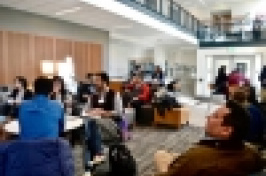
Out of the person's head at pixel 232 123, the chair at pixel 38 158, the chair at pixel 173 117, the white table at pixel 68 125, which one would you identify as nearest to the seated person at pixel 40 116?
the white table at pixel 68 125

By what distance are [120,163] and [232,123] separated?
1.40m

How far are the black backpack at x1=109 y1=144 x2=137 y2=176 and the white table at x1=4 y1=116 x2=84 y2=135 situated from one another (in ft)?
4.92

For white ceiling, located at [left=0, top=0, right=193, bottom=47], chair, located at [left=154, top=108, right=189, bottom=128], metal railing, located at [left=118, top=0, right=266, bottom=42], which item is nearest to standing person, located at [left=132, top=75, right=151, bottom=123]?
chair, located at [left=154, top=108, right=189, bottom=128]

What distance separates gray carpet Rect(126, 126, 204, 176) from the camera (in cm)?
599

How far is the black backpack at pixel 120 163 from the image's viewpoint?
9.98 feet

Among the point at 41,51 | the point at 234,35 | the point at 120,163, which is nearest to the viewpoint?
the point at 120,163

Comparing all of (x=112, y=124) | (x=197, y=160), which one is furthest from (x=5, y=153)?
(x=112, y=124)

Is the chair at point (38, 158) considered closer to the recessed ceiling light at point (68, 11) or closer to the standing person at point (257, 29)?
the recessed ceiling light at point (68, 11)

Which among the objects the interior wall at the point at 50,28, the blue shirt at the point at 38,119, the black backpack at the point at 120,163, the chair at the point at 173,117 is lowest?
the chair at the point at 173,117

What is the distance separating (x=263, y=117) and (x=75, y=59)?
341 inches

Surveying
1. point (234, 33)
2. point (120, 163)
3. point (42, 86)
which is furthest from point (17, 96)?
point (234, 33)

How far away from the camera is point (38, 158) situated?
8.27 feet

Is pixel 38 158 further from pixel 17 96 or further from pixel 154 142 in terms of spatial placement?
pixel 17 96

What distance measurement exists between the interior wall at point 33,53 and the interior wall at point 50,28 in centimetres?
15
